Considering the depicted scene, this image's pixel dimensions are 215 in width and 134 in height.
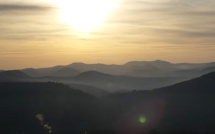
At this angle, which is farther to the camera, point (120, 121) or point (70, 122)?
point (70, 122)

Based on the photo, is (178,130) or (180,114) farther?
(180,114)

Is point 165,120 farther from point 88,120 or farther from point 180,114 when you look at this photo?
point 88,120

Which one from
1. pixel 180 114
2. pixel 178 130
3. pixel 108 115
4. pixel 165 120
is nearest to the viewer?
pixel 178 130

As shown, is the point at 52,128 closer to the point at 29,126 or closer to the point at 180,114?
the point at 29,126

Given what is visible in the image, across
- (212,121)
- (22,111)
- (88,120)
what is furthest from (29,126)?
(212,121)

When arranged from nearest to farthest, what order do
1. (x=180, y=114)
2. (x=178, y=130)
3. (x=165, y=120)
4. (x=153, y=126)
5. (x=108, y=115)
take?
(x=178, y=130)
(x=153, y=126)
(x=165, y=120)
(x=180, y=114)
(x=108, y=115)

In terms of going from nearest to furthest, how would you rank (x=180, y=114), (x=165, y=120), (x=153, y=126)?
1. (x=153, y=126)
2. (x=165, y=120)
3. (x=180, y=114)

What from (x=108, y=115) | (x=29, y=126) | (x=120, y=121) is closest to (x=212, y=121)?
(x=120, y=121)

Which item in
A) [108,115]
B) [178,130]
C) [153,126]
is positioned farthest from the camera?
[108,115]

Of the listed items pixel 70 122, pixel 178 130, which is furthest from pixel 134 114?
pixel 178 130
